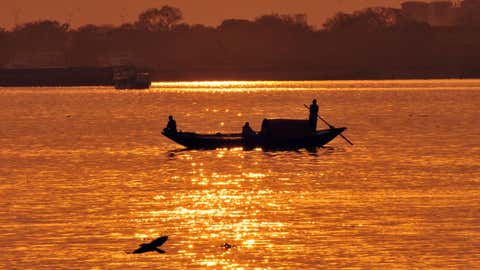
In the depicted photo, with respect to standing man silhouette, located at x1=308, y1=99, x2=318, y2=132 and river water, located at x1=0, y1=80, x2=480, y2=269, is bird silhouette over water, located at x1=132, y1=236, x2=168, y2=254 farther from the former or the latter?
standing man silhouette, located at x1=308, y1=99, x2=318, y2=132

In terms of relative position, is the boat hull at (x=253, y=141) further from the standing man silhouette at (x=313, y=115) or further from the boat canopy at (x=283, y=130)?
the standing man silhouette at (x=313, y=115)

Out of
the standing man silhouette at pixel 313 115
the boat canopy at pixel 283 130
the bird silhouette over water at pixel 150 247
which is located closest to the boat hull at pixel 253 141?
the boat canopy at pixel 283 130

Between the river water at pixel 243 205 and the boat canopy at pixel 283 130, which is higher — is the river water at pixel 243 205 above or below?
below

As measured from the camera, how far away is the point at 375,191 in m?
51.6

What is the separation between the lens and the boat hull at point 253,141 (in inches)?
2817

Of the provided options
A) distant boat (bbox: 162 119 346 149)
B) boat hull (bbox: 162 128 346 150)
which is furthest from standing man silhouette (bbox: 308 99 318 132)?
boat hull (bbox: 162 128 346 150)

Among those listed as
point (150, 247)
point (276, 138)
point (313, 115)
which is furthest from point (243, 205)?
point (276, 138)

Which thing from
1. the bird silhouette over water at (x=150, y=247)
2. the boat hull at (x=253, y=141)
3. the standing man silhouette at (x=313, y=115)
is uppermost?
the standing man silhouette at (x=313, y=115)

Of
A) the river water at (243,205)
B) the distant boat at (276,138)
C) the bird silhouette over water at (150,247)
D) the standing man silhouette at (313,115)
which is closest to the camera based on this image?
the river water at (243,205)

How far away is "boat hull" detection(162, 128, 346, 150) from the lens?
235 ft

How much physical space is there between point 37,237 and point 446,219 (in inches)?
523

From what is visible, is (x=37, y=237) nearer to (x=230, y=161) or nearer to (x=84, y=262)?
(x=84, y=262)

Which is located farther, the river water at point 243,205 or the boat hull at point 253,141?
the boat hull at point 253,141

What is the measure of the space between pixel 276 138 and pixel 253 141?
1.32 metres
